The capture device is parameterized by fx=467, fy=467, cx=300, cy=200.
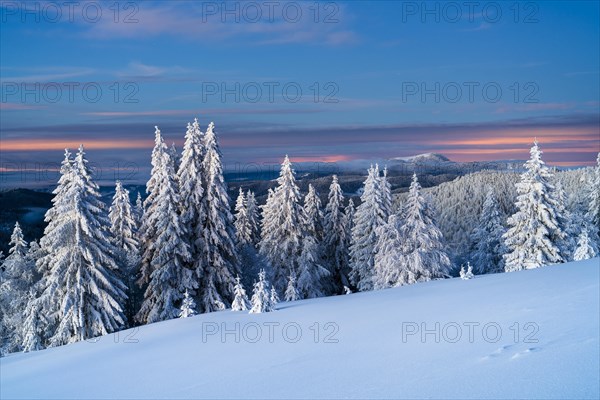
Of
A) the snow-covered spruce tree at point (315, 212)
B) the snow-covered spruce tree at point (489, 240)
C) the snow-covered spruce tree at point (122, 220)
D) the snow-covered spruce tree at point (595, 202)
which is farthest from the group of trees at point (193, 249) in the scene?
the snow-covered spruce tree at point (595, 202)

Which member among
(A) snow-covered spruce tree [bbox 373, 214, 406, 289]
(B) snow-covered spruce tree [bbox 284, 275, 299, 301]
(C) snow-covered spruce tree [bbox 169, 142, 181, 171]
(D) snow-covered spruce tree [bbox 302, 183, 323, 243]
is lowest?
(B) snow-covered spruce tree [bbox 284, 275, 299, 301]

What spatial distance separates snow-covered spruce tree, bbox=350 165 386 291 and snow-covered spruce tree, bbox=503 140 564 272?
1075 cm

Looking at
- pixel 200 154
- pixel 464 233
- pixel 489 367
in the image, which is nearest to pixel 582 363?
pixel 489 367

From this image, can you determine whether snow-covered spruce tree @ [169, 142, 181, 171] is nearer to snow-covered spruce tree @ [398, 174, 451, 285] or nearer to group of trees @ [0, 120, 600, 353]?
group of trees @ [0, 120, 600, 353]

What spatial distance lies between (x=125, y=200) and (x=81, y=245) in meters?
21.0

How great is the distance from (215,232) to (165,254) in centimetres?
327

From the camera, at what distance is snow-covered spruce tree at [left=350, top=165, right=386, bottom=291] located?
38.5 metres

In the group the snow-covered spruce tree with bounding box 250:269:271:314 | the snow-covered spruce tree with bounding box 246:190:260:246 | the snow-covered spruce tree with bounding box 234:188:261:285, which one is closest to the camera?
the snow-covered spruce tree with bounding box 250:269:271:314

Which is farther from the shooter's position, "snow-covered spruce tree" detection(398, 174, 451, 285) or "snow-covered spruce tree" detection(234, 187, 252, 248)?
"snow-covered spruce tree" detection(234, 187, 252, 248)

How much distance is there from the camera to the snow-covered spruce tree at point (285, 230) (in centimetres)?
3872

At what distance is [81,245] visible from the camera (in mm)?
25234

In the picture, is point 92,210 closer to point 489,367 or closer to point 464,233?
point 489,367

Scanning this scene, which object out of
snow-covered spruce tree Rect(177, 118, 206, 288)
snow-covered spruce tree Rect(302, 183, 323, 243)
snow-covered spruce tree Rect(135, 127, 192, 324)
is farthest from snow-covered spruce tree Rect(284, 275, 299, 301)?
snow-covered spruce tree Rect(302, 183, 323, 243)

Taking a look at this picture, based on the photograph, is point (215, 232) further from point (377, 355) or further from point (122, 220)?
point (377, 355)
